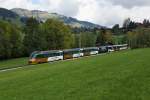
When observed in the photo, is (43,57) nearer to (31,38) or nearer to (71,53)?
(71,53)

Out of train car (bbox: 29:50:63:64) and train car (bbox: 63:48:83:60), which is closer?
train car (bbox: 29:50:63:64)

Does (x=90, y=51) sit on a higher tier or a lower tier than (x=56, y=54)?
lower

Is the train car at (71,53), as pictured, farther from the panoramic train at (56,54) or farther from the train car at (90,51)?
the train car at (90,51)

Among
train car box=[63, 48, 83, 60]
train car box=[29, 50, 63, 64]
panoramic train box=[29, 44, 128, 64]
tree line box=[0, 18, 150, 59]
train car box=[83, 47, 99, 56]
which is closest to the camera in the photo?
train car box=[29, 50, 63, 64]

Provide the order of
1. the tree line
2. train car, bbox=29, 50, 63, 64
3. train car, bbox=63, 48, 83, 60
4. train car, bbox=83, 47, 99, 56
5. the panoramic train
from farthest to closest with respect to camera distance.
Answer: the tree line → train car, bbox=83, 47, 99, 56 → train car, bbox=63, 48, 83, 60 → the panoramic train → train car, bbox=29, 50, 63, 64

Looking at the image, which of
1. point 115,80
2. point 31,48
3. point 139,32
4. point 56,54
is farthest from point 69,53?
point 139,32

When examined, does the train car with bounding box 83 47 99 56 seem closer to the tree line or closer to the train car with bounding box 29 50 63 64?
the tree line

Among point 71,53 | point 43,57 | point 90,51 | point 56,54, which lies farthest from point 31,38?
point 43,57

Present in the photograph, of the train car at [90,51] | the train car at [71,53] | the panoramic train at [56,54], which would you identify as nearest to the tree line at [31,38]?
the train car at [90,51]

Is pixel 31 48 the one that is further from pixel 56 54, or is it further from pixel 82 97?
pixel 82 97

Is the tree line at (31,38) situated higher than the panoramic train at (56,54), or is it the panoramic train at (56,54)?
the tree line at (31,38)

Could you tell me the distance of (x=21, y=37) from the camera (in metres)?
113

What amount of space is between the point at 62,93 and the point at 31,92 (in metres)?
2.24

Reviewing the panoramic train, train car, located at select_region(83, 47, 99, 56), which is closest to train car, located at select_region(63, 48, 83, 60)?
the panoramic train
